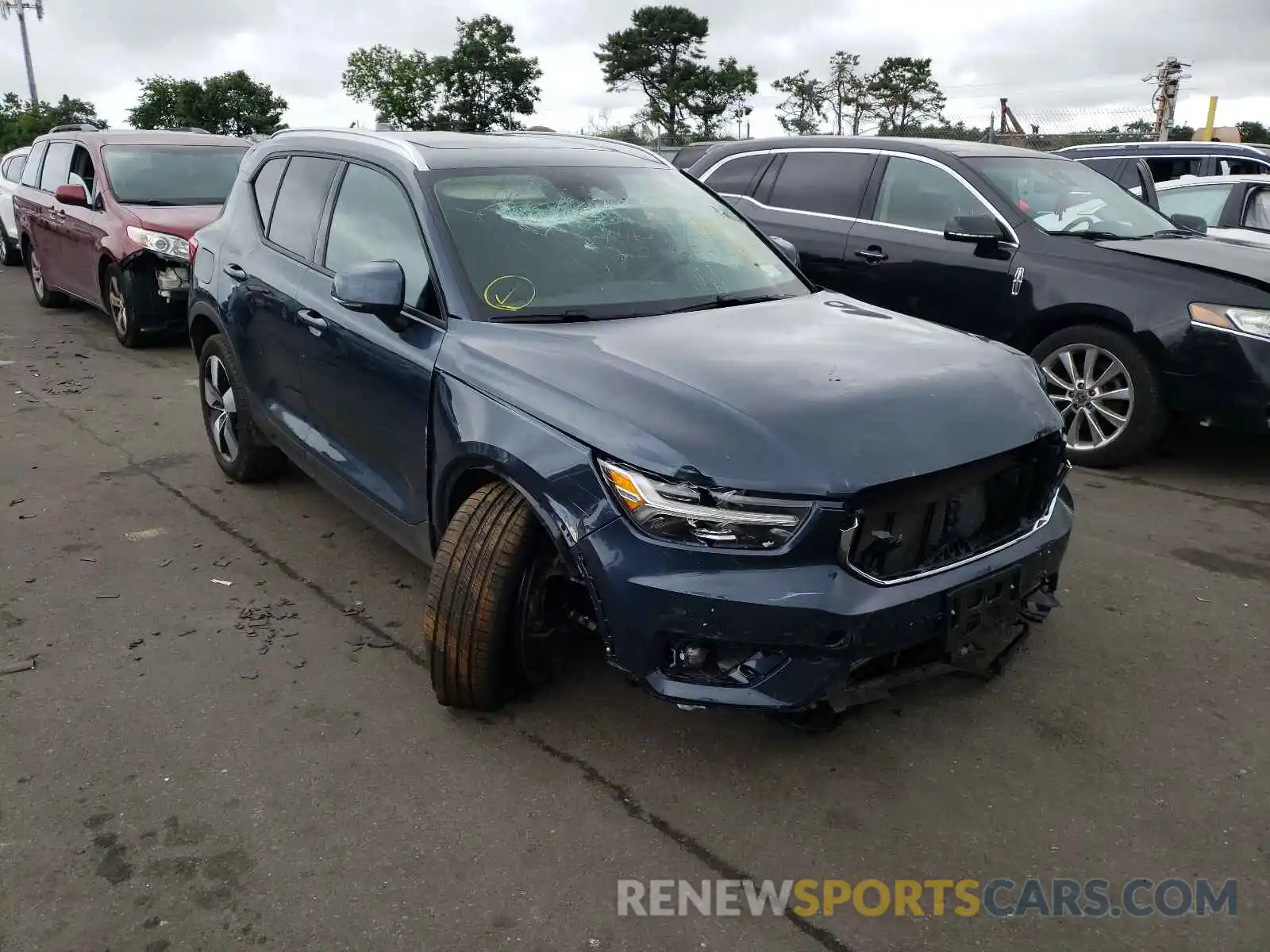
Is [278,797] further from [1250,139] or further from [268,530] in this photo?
[1250,139]

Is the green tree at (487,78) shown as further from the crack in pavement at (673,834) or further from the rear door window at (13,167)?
the crack in pavement at (673,834)

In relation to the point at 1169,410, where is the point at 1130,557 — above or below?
below

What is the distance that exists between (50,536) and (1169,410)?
222 inches

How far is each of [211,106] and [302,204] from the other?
50.6 metres

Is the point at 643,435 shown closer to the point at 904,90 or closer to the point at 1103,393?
the point at 1103,393

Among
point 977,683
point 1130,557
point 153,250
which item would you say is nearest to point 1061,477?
point 977,683

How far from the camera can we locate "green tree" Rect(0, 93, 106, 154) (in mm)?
41719

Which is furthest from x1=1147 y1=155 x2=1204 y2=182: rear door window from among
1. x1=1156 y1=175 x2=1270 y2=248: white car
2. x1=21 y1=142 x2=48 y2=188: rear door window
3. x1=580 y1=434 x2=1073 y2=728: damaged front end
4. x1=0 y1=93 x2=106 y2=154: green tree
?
x1=0 y1=93 x2=106 y2=154: green tree

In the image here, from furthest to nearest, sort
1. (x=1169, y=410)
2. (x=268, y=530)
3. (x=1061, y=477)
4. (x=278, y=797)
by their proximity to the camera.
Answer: (x=1169, y=410) → (x=268, y=530) → (x=1061, y=477) → (x=278, y=797)

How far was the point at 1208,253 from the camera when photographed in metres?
5.59

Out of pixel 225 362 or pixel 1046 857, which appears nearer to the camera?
pixel 1046 857

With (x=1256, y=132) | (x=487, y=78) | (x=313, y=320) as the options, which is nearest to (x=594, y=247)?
(x=313, y=320)

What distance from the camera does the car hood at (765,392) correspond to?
2.52m

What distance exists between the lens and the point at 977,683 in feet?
11.0
